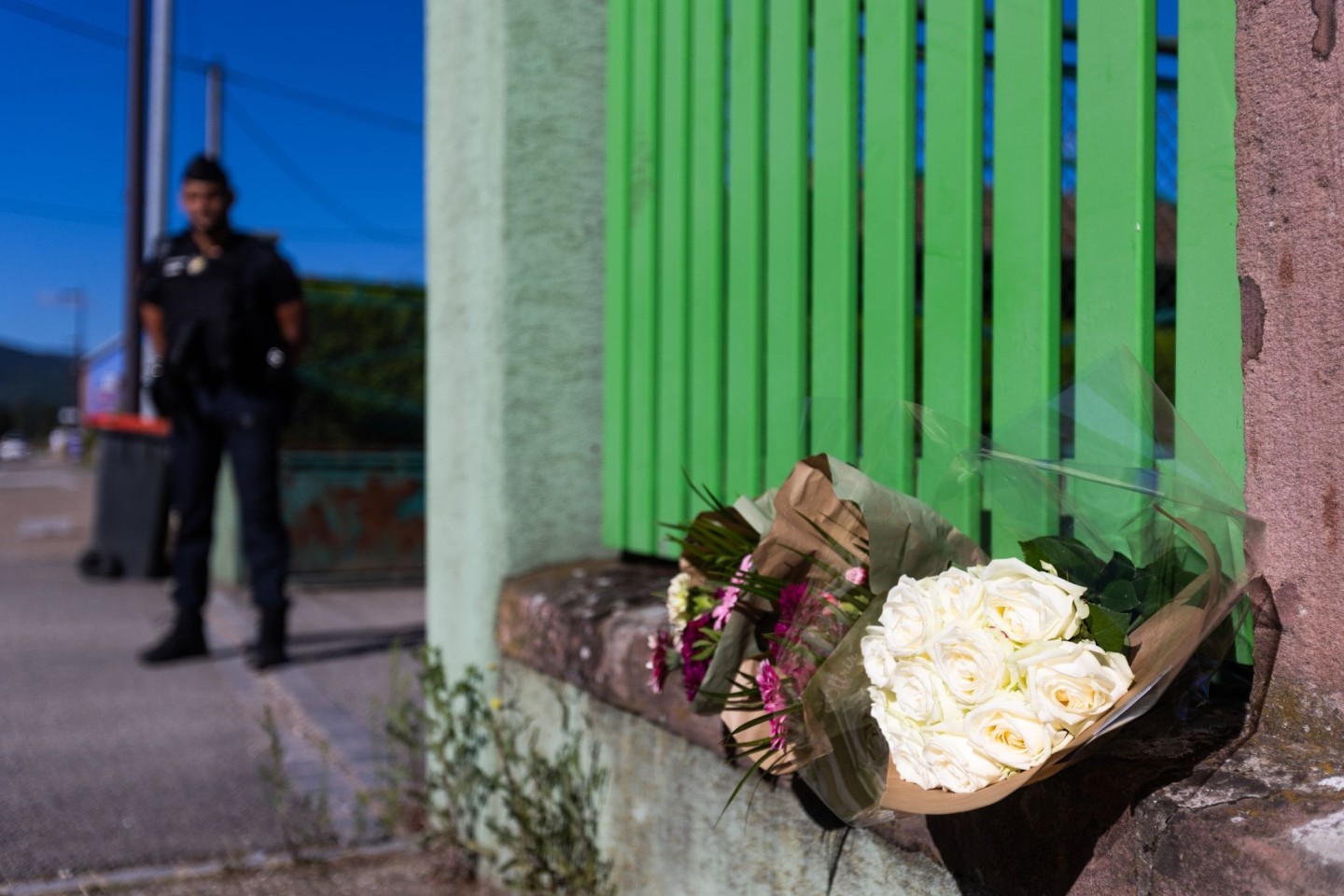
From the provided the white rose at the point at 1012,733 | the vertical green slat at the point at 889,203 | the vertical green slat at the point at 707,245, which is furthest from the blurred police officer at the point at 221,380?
the white rose at the point at 1012,733

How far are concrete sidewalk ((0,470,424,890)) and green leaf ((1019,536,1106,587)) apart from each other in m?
2.30

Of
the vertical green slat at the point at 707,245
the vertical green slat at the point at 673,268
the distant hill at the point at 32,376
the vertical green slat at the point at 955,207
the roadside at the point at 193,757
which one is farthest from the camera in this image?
the distant hill at the point at 32,376

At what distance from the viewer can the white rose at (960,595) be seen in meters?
1.18

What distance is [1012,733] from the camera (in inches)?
44.0

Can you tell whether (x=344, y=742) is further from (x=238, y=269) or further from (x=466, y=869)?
(x=238, y=269)

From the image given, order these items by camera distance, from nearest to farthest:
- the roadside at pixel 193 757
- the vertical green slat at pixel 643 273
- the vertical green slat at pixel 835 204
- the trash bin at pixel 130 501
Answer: the vertical green slat at pixel 835 204 → the vertical green slat at pixel 643 273 → the roadside at pixel 193 757 → the trash bin at pixel 130 501

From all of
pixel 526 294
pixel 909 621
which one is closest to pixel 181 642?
pixel 526 294

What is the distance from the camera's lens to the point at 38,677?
466cm

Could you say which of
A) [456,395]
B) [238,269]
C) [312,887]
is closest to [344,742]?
[312,887]

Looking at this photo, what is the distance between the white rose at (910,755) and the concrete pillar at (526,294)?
1.68 metres

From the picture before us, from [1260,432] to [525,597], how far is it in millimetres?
→ 1708

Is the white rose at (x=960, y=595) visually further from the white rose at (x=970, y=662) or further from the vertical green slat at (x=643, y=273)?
the vertical green slat at (x=643, y=273)

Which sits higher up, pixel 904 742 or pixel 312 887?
pixel 904 742

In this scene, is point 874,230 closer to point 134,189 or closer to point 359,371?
point 359,371
